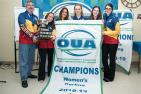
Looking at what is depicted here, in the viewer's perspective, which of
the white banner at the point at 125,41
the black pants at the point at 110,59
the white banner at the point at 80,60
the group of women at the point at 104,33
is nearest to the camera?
the white banner at the point at 80,60

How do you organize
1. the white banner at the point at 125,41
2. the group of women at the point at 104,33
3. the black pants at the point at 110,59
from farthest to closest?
the white banner at the point at 125,41 < the black pants at the point at 110,59 < the group of women at the point at 104,33

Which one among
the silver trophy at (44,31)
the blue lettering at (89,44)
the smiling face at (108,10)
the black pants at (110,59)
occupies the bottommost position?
the black pants at (110,59)

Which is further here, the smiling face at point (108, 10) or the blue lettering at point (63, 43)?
the smiling face at point (108, 10)

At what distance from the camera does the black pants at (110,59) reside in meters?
5.04

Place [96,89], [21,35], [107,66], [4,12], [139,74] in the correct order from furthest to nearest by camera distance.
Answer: [4,12]
[139,74]
[107,66]
[21,35]
[96,89]

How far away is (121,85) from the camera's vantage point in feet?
16.3

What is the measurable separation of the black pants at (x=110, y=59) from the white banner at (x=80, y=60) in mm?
628

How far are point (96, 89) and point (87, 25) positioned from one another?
3.27 feet

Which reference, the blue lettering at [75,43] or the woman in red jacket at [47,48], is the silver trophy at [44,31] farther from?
the blue lettering at [75,43]

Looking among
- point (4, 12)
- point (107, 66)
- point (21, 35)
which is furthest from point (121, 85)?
point (4, 12)

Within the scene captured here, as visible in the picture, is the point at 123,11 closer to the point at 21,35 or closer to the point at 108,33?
the point at 108,33

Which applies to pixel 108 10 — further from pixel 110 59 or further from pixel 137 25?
pixel 137 25

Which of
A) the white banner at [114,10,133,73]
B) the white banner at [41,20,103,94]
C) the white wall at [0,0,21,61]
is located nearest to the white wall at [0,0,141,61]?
the white wall at [0,0,21,61]

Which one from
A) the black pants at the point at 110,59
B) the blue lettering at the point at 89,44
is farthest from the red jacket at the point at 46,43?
the black pants at the point at 110,59
